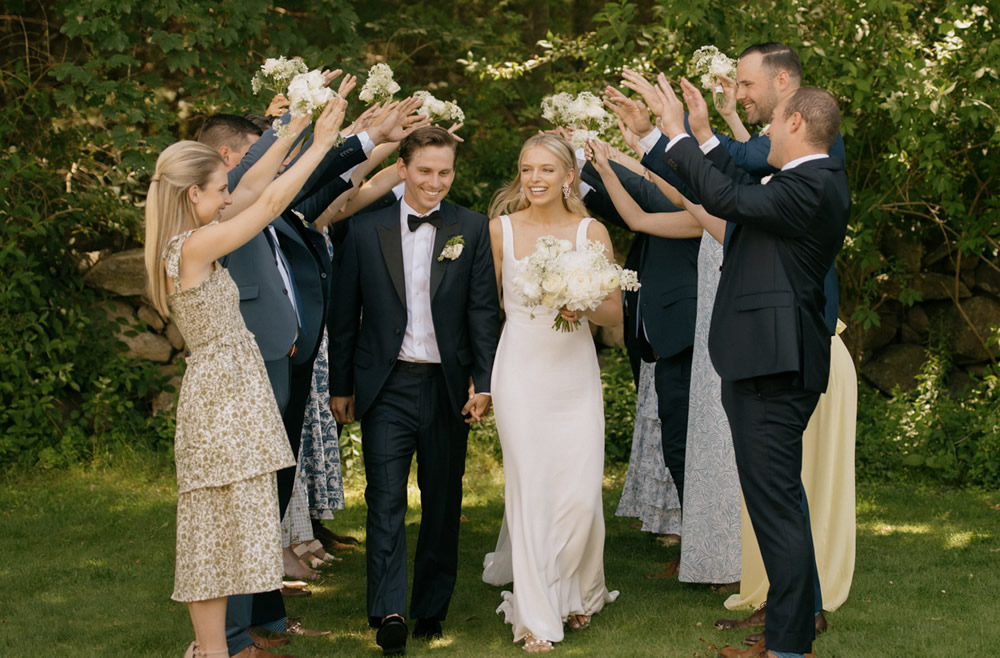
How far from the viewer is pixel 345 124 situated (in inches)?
360

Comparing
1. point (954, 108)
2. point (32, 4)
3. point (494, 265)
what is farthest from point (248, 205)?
point (32, 4)

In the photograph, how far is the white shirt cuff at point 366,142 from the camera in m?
4.86

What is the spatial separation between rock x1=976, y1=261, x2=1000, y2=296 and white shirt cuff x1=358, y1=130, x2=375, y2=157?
19.8ft

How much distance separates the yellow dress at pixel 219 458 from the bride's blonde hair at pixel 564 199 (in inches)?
68.7

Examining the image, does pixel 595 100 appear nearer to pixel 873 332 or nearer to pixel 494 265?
pixel 494 265

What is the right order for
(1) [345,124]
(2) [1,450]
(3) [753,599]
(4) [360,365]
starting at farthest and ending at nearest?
1. (1) [345,124]
2. (2) [1,450]
3. (3) [753,599]
4. (4) [360,365]

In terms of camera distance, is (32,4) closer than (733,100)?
No

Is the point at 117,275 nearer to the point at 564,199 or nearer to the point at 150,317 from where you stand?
the point at 150,317

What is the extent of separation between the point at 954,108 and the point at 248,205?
541 cm

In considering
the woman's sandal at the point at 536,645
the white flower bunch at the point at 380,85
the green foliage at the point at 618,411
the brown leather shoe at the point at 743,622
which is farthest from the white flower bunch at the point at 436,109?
the green foliage at the point at 618,411

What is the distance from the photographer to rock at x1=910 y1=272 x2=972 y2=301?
9094 mm

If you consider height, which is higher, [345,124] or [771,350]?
[345,124]

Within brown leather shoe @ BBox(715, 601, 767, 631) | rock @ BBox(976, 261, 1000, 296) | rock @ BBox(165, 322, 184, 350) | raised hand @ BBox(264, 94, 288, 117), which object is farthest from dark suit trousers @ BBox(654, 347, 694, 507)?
rock @ BBox(165, 322, 184, 350)

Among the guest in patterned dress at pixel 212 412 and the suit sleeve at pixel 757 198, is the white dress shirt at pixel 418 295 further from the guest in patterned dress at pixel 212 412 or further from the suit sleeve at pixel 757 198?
the suit sleeve at pixel 757 198
